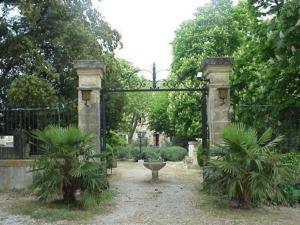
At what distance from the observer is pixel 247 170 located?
8.73 m

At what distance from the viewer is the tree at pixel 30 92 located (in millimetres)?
15562

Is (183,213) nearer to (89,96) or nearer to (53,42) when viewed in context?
(89,96)

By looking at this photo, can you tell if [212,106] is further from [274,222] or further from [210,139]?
[274,222]

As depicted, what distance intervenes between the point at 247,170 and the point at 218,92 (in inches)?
116

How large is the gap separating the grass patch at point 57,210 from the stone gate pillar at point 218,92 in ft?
11.1

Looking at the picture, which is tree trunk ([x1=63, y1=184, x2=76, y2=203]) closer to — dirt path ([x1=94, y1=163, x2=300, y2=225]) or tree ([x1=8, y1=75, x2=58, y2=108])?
dirt path ([x1=94, y1=163, x2=300, y2=225])

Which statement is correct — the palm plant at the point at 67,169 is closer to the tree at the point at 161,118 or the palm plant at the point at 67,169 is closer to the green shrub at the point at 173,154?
the green shrub at the point at 173,154

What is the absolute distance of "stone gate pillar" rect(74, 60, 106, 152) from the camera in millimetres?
11180

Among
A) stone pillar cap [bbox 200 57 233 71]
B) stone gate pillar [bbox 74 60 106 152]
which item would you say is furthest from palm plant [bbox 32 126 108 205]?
stone pillar cap [bbox 200 57 233 71]

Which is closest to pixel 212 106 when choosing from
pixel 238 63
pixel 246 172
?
pixel 246 172

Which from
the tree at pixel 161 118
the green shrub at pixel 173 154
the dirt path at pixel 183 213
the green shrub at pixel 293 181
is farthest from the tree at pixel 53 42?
the tree at pixel 161 118

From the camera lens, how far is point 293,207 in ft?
31.6

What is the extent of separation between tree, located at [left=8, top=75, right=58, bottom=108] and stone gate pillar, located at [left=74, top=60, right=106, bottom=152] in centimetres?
504

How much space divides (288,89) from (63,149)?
6093 mm
